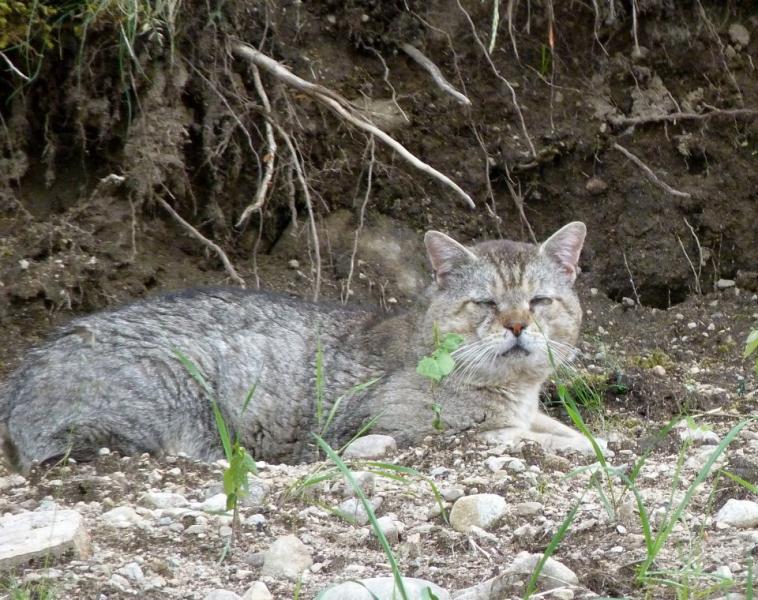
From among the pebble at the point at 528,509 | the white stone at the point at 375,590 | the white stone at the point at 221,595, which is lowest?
the pebble at the point at 528,509

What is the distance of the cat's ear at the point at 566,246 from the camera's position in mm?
6227

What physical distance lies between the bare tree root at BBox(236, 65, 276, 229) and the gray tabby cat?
0.56m

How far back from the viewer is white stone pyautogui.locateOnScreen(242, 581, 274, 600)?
3.22 meters

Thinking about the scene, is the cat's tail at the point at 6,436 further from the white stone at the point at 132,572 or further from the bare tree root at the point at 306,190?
the white stone at the point at 132,572

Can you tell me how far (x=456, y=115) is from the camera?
7.98 meters

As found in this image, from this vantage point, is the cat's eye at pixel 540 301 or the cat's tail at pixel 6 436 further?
the cat's eye at pixel 540 301

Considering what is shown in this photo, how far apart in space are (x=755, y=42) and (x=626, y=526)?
572 cm

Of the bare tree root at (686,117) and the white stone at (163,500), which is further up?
the bare tree root at (686,117)

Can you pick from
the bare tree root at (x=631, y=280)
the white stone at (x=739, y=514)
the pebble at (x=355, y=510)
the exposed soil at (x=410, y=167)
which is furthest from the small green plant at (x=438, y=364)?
the bare tree root at (x=631, y=280)

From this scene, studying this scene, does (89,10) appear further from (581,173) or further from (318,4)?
(581,173)

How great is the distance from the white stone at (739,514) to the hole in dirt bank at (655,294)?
177 inches

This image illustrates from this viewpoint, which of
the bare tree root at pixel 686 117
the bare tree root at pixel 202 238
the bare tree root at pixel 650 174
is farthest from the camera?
the bare tree root at pixel 686 117

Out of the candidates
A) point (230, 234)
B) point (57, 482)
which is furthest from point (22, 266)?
point (57, 482)

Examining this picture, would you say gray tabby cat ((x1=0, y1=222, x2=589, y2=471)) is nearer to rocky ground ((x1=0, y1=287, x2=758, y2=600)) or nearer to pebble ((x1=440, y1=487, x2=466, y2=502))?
rocky ground ((x1=0, y1=287, x2=758, y2=600))
